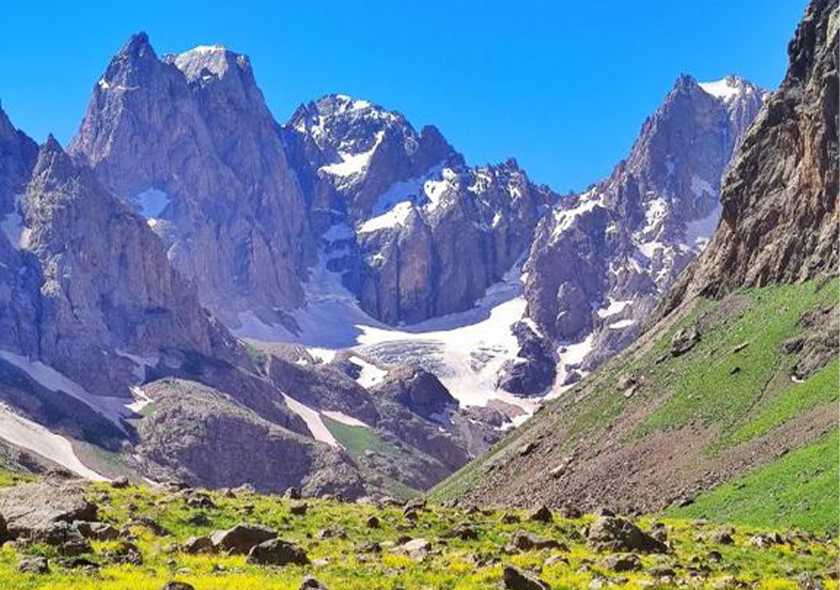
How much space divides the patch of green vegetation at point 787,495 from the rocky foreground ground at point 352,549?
8.64 metres

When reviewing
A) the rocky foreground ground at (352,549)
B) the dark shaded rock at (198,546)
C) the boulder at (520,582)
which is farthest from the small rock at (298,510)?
the boulder at (520,582)

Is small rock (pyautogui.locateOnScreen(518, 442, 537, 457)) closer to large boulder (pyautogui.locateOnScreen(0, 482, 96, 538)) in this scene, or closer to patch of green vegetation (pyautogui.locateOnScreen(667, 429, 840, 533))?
patch of green vegetation (pyautogui.locateOnScreen(667, 429, 840, 533))

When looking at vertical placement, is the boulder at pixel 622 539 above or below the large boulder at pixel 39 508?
above

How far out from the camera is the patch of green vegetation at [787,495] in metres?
69.5

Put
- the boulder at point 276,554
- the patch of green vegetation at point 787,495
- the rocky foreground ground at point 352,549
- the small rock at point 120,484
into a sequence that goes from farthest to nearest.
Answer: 1. the patch of green vegetation at point 787,495
2. the small rock at point 120,484
3. the boulder at point 276,554
4. the rocky foreground ground at point 352,549

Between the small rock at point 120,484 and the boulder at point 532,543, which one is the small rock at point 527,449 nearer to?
the small rock at point 120,484

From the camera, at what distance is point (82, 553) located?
3725cm

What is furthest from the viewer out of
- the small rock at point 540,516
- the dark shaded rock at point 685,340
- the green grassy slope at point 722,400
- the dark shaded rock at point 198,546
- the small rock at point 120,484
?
the dark shaded rock at point 685,340

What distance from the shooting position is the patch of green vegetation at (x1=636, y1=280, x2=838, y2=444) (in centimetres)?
12069

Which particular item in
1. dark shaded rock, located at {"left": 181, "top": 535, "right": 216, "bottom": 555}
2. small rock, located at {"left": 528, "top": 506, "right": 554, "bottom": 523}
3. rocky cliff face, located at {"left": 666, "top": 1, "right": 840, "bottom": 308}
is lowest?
dark shaded rock, located at {"left": 181, "top": 535, "right": 216, "bottom": 555}

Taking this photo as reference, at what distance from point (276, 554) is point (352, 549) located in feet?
20.4

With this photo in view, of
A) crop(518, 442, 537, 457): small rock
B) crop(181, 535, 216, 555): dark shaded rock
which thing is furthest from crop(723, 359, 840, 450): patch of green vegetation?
crop(181, 535, 216, 555): dark shaded rock

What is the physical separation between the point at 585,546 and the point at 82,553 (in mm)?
22638

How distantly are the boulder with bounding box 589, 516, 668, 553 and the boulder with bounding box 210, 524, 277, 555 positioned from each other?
15.5 m
